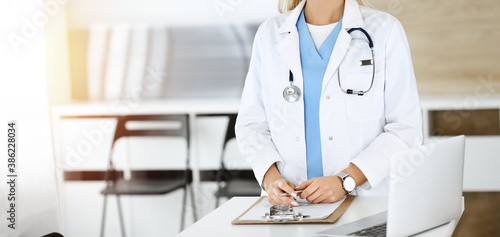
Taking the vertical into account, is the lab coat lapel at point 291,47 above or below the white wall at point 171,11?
below

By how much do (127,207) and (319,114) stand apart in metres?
2.51

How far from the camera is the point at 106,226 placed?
4117 mm

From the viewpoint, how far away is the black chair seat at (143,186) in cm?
354

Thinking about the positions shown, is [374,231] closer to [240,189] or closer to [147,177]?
[240,189]

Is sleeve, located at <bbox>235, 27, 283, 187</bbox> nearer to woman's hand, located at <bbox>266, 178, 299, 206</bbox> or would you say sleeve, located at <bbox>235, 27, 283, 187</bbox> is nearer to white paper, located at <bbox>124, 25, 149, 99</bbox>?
woman's hand, located at <bbox>266, 178, 299, 206</bbox>

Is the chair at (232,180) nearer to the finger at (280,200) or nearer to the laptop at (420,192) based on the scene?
the finger at (280,200)

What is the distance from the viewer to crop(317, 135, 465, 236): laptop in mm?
1261

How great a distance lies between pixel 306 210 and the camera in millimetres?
1588

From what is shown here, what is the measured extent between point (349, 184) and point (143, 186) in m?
2.15

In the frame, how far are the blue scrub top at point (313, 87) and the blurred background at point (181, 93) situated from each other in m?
1.50

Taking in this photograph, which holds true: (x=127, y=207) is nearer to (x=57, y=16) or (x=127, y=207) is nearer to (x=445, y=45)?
(x=57, y=16)

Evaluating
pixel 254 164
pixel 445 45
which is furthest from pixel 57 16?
pixel 254 164

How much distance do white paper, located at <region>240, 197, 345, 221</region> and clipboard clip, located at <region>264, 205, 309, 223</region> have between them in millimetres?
20

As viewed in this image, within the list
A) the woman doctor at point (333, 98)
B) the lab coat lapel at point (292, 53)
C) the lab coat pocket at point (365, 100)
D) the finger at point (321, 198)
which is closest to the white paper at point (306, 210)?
the finger at point (321, 198)
